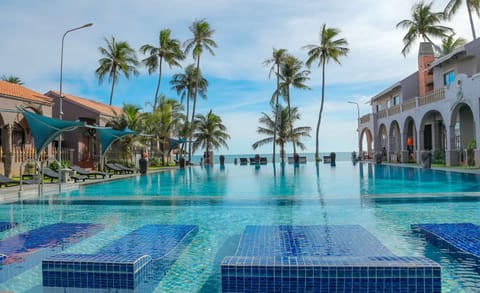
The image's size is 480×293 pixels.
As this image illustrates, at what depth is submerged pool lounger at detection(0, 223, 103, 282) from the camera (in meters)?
5.58

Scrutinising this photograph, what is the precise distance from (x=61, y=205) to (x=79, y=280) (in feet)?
25.8

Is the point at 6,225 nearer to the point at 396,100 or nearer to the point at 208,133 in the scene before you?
the point at 396,100

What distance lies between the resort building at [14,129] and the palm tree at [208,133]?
18.9 m

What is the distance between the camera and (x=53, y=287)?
4629 mm

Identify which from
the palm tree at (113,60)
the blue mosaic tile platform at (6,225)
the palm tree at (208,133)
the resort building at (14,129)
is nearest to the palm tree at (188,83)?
the palm tree at (208,133)

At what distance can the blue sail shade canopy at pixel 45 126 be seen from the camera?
15.8m

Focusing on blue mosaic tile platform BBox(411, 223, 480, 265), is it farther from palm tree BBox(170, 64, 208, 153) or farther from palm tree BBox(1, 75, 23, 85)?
palm tree BBox(1, 75, 23, 85)

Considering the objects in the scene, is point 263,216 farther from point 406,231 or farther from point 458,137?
point 458,137

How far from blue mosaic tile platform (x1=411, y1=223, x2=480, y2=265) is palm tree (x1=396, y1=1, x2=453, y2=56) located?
33499 mm

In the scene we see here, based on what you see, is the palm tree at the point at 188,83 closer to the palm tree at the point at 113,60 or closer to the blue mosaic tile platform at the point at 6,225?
the palm tree at the point at 113,60

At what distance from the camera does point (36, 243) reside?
6.81 meters

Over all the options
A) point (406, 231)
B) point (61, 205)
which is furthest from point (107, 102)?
point (406, 231)

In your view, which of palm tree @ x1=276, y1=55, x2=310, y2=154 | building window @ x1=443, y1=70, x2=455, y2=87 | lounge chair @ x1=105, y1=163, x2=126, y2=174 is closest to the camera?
lounge chair @ x1=105, y1=163, x2=126, y2=174

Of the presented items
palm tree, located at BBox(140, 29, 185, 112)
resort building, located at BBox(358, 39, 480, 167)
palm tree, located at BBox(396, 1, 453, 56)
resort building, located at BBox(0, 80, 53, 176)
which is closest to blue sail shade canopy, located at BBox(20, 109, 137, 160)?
resort building, located at BBox(0, 80, 53, 176)
